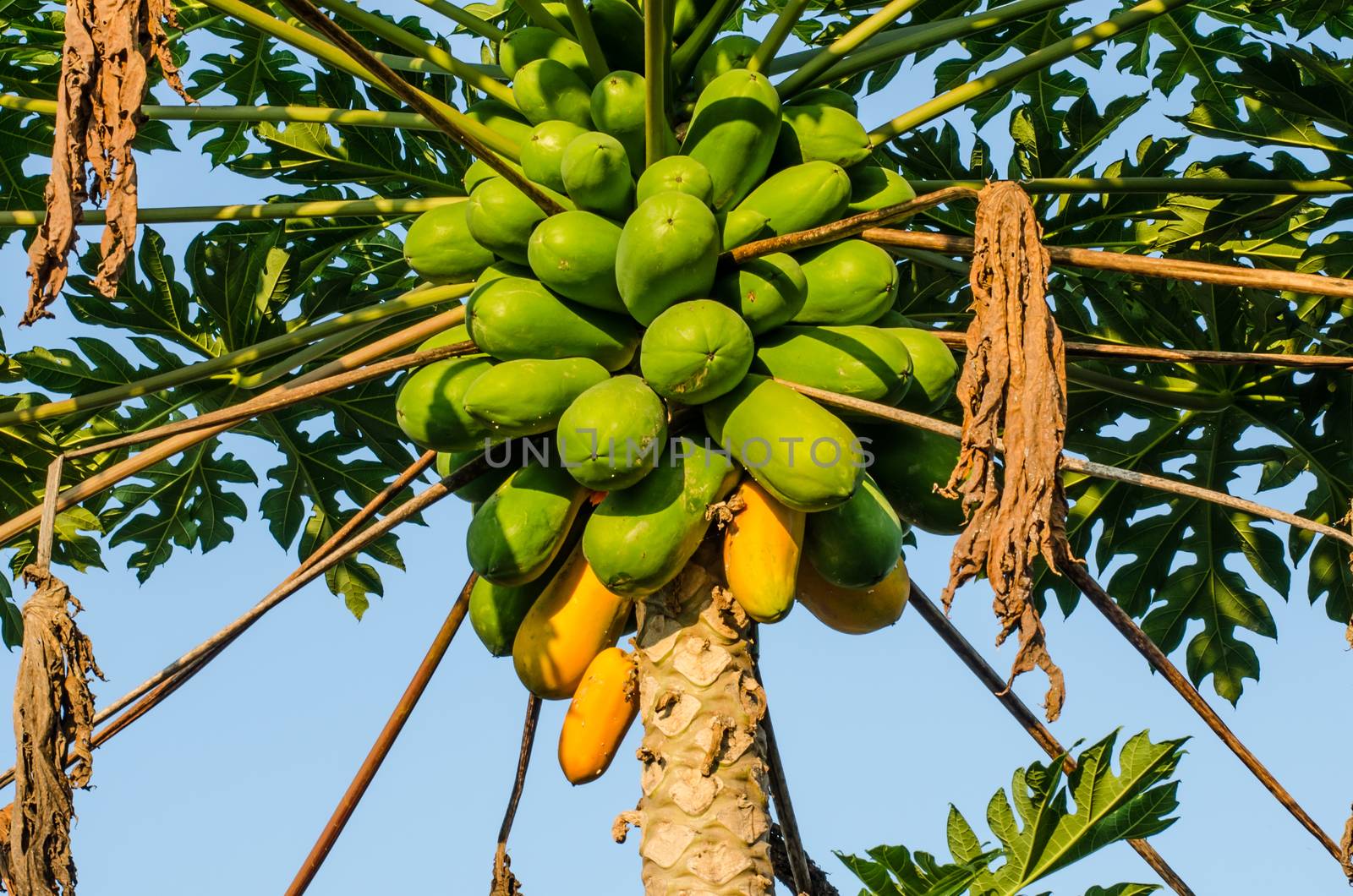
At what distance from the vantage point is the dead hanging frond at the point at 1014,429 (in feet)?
6.80

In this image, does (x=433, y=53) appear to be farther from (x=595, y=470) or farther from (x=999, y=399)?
(x=999, y=399)

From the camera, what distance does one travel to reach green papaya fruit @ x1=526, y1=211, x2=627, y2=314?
2.60m

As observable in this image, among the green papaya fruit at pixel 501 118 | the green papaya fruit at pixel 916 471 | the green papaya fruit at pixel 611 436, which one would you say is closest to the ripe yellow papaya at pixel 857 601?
the green papaya fruit at pixel 916 471

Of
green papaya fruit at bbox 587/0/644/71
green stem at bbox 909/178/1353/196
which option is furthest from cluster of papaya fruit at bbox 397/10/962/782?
green stem at bbox 909/178/1353/196

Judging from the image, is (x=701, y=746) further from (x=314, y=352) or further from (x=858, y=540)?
(x=314, y=352)

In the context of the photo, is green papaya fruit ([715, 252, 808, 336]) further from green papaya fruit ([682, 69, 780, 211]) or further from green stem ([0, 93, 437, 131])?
green stem ([0, 93, 437, 131])

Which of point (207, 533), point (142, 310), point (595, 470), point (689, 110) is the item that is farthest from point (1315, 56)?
point (207, 533)

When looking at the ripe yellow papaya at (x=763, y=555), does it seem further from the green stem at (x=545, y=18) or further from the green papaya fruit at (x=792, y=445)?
the green stem at (x=545, y=18)

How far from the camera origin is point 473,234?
2.83 m

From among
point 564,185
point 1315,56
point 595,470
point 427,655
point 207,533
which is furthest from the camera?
point 207,533

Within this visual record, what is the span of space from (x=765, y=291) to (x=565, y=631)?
0.75m

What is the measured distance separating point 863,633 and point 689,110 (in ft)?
3.97

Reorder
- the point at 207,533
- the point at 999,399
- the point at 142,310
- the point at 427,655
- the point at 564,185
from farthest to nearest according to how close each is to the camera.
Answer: the point at 207,533 < the point at 142,310 < the point at 427,655 < the point at 564,185 < the point at 999,399

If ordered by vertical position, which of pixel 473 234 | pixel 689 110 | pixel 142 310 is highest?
pixel 142 310
